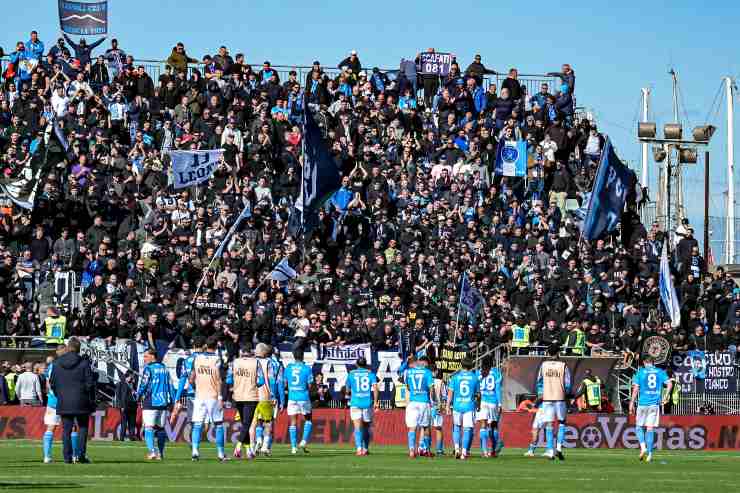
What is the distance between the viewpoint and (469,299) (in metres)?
41.1

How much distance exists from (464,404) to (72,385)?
864 cm

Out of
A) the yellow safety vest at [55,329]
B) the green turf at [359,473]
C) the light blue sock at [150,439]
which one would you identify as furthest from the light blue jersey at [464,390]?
the yellow safety vest at [55,329]

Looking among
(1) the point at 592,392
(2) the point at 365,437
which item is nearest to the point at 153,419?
(2) the point at 365,437

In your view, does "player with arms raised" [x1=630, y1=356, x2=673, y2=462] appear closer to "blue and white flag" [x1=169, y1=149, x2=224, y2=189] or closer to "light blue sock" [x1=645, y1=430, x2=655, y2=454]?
"light blue sock" [x1=645, y1=430, x2=655, y2=454]

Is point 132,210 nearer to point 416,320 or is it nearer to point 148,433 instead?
point 416,320

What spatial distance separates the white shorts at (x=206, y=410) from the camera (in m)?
28.5

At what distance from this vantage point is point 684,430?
125ft

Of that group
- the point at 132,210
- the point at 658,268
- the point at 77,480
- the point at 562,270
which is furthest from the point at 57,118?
the point at 77,480

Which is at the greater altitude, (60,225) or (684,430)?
(60,225)

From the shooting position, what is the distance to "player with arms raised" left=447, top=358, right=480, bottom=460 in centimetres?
3091

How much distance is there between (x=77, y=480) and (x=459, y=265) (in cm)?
2237

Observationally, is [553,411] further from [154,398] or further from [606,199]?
[606,199]

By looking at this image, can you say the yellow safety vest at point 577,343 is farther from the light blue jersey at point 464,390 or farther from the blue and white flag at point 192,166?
the blue and white flag at point 192,166

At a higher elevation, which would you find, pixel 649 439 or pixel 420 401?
pixel 420 401
